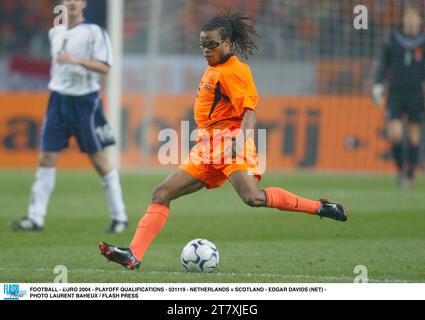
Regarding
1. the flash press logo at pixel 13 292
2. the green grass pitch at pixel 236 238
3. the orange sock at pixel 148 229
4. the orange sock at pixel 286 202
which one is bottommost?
the green grass pitch at pixel 236 238

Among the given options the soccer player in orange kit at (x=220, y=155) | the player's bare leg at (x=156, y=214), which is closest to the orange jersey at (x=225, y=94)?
the soccer player in orange kit at (x=220, y=155)

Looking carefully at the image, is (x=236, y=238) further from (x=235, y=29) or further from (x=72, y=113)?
(x=235, y=29)

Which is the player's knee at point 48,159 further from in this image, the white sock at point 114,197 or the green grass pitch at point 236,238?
the green grass pitch at point 236,238

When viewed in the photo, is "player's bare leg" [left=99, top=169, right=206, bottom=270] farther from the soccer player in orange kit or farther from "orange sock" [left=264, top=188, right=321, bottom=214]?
"orange sock" [left=264, top=188, right=321, bottom=214]

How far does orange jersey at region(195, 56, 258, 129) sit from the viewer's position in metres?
6.82

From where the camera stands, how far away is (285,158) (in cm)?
1789

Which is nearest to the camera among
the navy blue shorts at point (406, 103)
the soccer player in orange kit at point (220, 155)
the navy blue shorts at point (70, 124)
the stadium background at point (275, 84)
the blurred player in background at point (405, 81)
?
the soccer player in orange kit at point (220, 155)

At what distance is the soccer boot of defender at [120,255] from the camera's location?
6.73m

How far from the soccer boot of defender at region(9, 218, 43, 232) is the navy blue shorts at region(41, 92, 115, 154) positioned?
2.26ft

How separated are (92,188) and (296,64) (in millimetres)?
6460

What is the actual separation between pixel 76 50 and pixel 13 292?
3.88 metres

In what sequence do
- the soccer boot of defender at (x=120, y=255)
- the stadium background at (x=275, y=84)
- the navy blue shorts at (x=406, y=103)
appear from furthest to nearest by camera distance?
1. the stadium background at (x=275, y=84)
2. the navy blue shorts at (x=406, y=103)
3. the soccer boot of defender at (x=120, y=255)

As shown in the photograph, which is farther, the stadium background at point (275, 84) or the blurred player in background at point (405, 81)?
the stadium background at point (275, 84)
